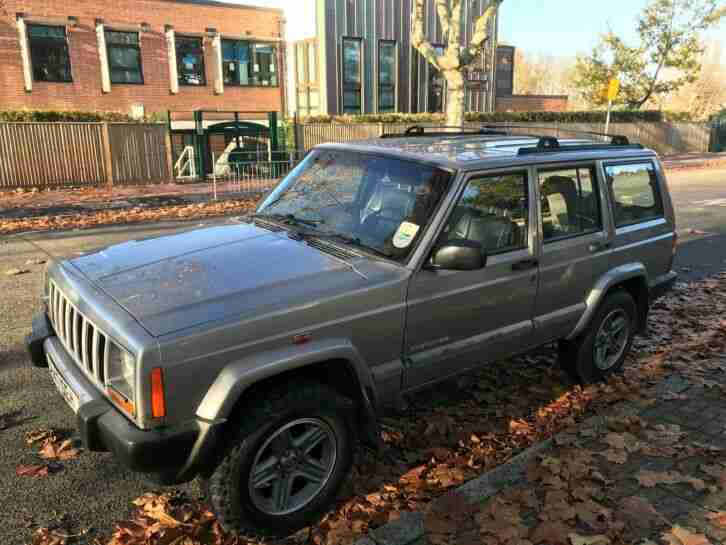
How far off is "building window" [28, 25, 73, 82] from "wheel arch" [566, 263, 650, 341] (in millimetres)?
22775

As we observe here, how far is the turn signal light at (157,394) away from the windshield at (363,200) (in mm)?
1397

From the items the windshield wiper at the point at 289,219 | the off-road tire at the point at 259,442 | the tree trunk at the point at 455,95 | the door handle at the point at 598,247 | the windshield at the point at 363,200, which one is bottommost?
the off-road tire at the point at 259,442

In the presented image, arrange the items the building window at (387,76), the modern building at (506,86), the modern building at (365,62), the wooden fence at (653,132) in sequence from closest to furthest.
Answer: the wooden fence at (653,132)
the modern building at (365,62)
the building window at (387,76)
the modern building at (506,86)

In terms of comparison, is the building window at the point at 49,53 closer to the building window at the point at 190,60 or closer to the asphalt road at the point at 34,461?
the building window at the point at 190,60

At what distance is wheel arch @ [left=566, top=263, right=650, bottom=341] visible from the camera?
434cm

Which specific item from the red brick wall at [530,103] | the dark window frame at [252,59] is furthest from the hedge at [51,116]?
the red brick wall at [530,103]

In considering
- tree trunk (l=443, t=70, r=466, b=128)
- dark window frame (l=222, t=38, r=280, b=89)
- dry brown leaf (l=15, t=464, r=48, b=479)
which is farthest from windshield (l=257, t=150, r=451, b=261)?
dark window frame (l=222, t=38, r=280, b=89)

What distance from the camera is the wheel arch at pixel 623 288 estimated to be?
434cm

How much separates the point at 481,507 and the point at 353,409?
2.83ft

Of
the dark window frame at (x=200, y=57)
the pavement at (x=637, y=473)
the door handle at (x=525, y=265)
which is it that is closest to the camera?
the pavement at (x=637, y=473)

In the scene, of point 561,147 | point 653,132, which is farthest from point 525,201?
point 653,132

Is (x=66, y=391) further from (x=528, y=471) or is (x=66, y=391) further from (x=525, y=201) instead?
(x=525, y=201)

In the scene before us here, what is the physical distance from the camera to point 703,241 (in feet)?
33.2

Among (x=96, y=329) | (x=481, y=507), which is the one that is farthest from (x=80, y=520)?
(x=481, y=507)
